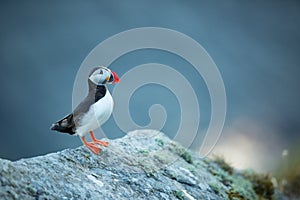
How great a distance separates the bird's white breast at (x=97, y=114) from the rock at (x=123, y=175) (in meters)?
0.53

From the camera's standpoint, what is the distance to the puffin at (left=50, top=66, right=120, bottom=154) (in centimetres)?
449

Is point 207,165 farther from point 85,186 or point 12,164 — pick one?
point 12,164

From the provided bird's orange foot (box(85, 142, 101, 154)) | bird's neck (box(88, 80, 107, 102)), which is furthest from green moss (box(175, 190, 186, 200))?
bird's neck (box(88, 80, 107, 102))

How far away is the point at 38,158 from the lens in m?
4.57

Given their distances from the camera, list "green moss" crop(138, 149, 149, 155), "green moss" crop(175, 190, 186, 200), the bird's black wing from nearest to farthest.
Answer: the bird's black wing < "green moss" crop(175, 190, 186, 200) < "green moss" crop(138, 149, 149, 155)

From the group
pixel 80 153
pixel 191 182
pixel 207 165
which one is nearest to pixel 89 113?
pixel 80 153

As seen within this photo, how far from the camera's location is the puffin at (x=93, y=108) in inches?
177

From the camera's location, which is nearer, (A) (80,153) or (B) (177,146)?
(A) (80,153)

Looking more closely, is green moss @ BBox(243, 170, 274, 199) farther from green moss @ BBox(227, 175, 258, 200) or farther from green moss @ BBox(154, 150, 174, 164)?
green moss @ BBox(154, 150, 174, 164)

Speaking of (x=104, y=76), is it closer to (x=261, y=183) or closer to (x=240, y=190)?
(x=240, y=190)

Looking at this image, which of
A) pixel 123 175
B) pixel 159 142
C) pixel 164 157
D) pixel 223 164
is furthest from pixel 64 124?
pixel 223 164

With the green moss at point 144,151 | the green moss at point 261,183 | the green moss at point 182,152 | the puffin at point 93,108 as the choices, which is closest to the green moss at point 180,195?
the green moss at point 144,151

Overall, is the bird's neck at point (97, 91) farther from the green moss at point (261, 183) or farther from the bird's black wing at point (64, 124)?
the green moss at point (261, 183)

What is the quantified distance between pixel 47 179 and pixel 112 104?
114 centimetres
